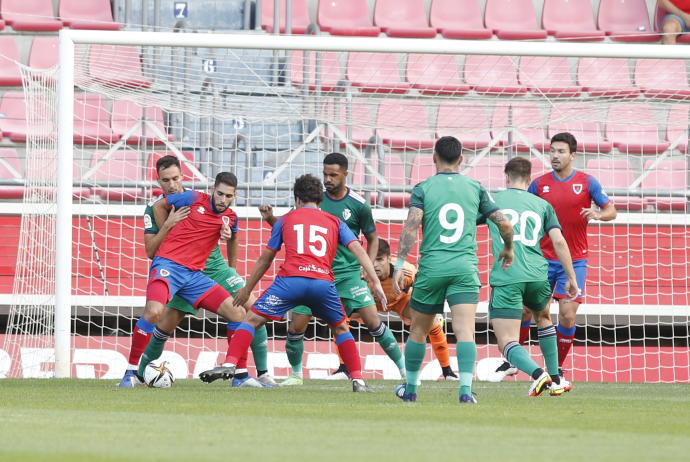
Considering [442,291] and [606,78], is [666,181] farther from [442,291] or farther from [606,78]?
[442,291]

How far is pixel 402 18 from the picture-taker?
18672 millimetres

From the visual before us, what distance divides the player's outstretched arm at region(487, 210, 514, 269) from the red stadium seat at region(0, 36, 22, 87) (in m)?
10.1

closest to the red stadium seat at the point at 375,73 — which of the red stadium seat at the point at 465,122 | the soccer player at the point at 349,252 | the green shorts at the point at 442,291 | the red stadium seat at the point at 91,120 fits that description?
the red stadium seat at the point at 465,122

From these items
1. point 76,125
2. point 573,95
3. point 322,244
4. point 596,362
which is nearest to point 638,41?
point 573,95

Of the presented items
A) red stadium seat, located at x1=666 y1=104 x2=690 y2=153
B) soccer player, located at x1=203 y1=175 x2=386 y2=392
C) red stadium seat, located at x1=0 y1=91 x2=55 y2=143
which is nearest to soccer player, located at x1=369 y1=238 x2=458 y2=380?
soccer player, located at x1=203 y1=175 x2=386 y2=392

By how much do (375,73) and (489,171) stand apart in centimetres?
203

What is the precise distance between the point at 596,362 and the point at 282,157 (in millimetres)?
4721

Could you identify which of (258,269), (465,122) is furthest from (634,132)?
(258,269)

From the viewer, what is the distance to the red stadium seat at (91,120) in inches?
598

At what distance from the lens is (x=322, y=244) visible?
9.26m

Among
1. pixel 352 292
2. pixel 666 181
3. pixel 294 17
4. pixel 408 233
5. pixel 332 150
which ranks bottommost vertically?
pixel 352 292

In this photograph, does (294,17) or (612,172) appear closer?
(612,172)

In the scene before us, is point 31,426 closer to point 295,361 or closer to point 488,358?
point 295,361

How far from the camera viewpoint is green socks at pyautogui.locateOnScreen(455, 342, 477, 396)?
7.93 meters
